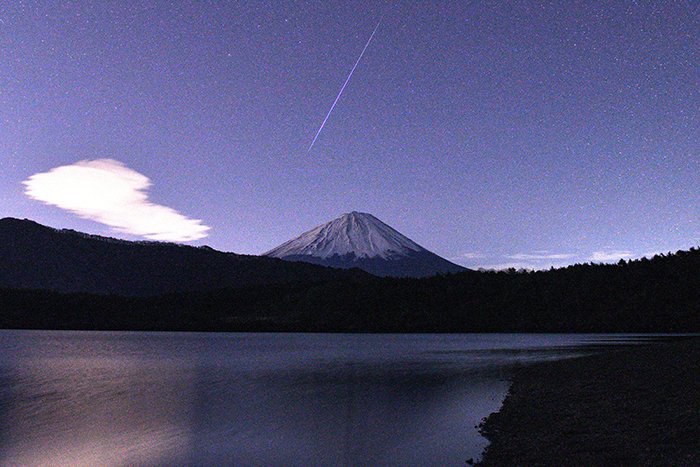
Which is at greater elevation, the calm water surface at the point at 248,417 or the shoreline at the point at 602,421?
the shoreline at the point at 602,421

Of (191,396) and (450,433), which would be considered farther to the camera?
(191,396)

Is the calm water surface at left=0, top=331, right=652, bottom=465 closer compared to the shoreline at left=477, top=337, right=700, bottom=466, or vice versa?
→ the shoreline at left=477, top=337, right=700, bottom=466

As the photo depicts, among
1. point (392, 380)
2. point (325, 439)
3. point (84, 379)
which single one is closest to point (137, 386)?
point (84, 379)

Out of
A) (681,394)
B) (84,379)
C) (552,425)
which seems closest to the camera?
(552,425)

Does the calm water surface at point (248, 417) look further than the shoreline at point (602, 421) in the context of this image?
Yes

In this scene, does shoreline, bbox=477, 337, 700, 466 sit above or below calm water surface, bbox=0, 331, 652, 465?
above

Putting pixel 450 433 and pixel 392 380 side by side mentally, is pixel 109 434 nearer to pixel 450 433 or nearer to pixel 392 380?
pixel 450 433

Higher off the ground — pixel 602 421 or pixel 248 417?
pixel 602 421

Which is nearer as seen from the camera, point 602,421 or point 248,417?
point 602,421
